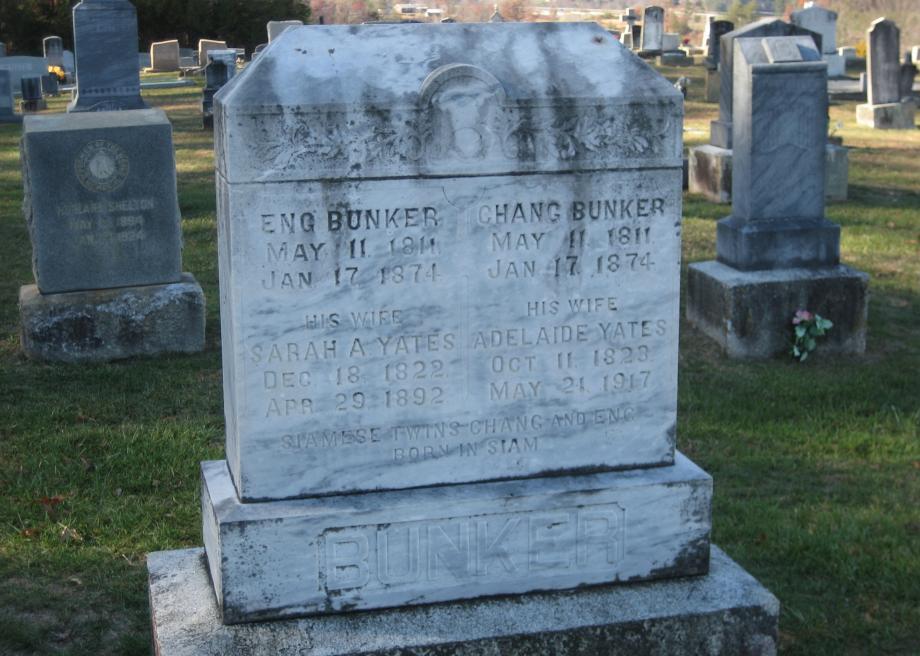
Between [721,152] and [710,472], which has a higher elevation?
[721,152]

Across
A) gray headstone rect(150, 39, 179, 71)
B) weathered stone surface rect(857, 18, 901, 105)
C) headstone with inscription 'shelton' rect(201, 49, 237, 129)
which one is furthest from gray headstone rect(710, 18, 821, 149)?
gray headstone rect(150, 39, 179, 71)

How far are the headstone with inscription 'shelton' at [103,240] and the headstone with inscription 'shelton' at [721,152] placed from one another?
6.52 metres

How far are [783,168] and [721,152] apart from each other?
4.98m

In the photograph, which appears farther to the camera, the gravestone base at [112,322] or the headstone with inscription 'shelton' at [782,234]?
the headstone with inscription 'shelton' at [782,234]

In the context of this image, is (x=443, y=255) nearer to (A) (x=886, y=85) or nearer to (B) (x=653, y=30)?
(A) (x=886, y=85)

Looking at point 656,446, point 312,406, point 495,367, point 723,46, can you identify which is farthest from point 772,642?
point 723,46

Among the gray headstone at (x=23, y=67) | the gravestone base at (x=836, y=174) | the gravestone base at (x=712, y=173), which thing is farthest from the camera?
the gray headstone at (x=23, y=67)

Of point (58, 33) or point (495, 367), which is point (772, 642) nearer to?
point (495, 367)

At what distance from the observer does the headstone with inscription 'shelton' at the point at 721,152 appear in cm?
1236

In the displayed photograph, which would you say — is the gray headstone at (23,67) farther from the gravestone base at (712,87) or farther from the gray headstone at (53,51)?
the gravestone base at (712,87)

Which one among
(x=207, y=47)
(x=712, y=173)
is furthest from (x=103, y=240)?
(x=207, y=47)

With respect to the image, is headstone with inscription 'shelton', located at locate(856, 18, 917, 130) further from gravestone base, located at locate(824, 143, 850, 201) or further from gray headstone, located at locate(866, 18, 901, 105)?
gravestone base, located at locate(824, 143, 850, 201)

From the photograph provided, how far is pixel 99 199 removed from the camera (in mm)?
7504

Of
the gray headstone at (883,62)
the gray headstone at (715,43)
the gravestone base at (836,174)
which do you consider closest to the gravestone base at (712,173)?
the gravestone base at (836,174)
